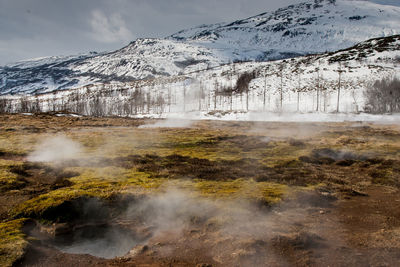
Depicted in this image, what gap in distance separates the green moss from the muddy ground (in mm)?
28

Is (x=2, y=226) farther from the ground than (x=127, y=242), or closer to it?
farther from the ground

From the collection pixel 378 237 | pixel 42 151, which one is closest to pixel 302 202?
pixel 378 237

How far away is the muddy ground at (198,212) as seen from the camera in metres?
6.99

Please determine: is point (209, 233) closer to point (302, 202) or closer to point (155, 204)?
point (155, 204)

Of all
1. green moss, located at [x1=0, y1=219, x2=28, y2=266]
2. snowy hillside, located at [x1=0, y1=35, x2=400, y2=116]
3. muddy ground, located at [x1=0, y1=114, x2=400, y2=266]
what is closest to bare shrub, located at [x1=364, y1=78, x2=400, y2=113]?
snowy hillside, located at [x1=0, y1=35, x2=400, y2=116]

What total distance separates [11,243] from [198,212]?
5379mm

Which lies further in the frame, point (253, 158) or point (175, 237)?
point (253, 158)

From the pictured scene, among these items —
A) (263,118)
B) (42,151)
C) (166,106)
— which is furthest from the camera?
(166,106)

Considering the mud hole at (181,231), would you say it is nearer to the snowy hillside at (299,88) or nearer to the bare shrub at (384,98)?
the snowy hillside at (299,88)

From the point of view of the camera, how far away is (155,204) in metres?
9.95

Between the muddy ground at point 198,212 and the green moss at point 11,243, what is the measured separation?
0.03m

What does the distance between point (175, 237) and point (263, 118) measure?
60249 millimetres

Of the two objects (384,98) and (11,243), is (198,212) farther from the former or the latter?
(384,98)

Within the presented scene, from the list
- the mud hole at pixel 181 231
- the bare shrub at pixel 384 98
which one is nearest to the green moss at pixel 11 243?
the mud hole at pixel 181 231
